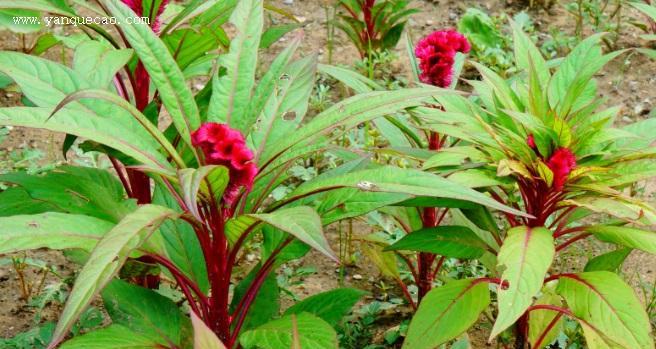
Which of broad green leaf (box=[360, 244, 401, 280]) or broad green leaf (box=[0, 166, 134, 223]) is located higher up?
broad green leaf (box=[0, 166, 134, 223])

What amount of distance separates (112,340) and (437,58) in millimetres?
1256

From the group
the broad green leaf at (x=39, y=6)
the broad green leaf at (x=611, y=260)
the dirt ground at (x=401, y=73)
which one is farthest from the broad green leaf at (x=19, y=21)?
the broad green leaf at (x=611, y=260)

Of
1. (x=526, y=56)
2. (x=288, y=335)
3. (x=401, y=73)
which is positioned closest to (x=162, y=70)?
(x=288, y=335)

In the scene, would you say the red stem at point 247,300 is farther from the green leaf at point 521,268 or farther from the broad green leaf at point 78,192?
the green leaf at point 521,268

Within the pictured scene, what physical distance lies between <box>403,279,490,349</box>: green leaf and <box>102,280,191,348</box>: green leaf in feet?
1.99

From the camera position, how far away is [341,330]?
2.95m

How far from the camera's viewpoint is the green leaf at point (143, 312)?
7.55 feet

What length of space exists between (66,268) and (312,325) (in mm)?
1371

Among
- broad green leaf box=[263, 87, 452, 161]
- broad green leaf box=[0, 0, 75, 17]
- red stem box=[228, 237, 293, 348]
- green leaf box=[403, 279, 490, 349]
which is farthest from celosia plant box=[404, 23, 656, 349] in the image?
broad green leaf box=[0, 0, 75, 17]

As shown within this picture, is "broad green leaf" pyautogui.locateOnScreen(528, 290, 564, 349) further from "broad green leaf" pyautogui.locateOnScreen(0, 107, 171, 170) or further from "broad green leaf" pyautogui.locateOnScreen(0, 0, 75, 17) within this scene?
"broad green leaf" pyautogui.locateOnScreen(0, 0, 75, 17)

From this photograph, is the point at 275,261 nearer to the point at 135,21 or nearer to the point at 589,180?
the point at 135,21

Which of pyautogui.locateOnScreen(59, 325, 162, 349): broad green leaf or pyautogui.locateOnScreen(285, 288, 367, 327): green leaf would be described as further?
pyautogui.locateOnScreen(285, 288, 367, 327): green leaf

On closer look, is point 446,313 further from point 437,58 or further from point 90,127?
point 90,127

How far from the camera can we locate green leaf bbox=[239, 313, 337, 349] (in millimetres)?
2158
